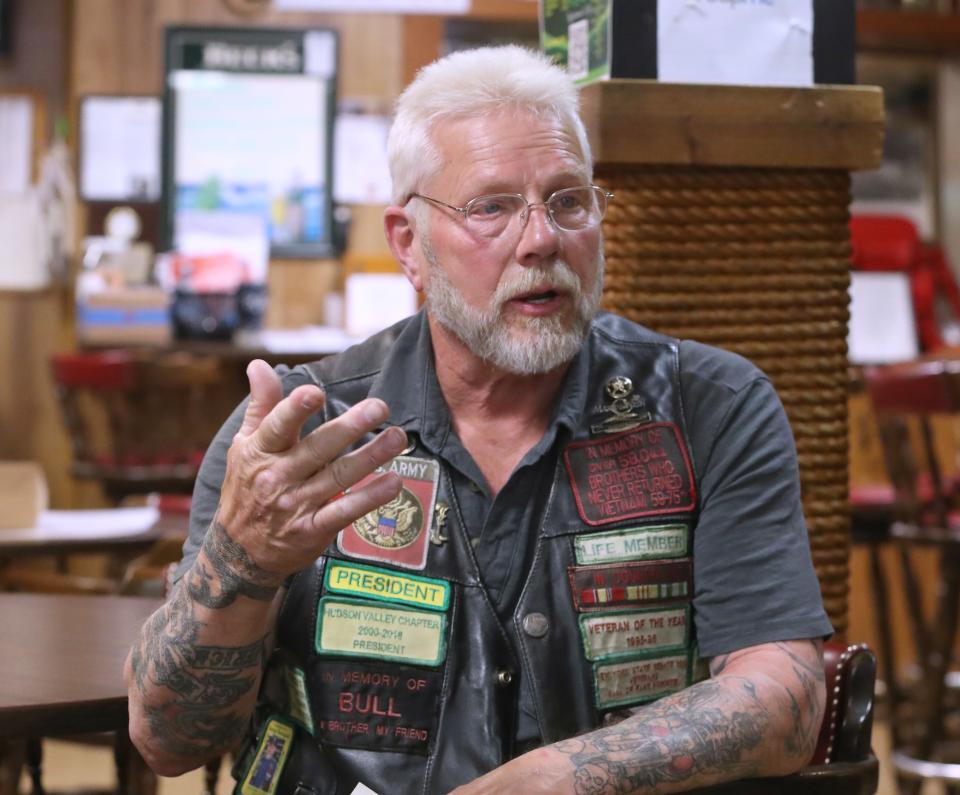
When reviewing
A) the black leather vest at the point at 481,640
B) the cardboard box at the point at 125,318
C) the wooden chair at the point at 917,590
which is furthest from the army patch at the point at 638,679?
the cardboard box at the point at 125,318

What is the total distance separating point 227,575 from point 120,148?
437cm

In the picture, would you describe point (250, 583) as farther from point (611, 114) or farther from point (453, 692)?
point (611, 114)

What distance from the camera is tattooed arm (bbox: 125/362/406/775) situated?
1285mm

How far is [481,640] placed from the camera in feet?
5.13

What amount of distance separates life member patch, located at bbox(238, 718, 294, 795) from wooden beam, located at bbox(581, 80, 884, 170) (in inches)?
32.2

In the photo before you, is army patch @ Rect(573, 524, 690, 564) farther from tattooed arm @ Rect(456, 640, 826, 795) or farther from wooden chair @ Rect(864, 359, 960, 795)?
wooden chair @ Rect(864, 359, 960, 795)

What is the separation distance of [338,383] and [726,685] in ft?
1.90

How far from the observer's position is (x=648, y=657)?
159 centimetres

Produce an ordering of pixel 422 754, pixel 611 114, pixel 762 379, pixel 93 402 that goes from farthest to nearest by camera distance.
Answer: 1. pixel 93 402
2. pixel 611 114
3. pixel 762 379
4. pixel 422 754

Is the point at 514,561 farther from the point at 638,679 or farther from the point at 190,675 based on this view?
the point at 190,675

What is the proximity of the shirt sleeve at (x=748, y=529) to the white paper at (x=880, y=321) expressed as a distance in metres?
4.02

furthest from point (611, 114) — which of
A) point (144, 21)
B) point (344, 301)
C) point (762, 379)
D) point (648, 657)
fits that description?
point (144, 21)

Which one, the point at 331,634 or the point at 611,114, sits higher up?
the point at 611,114

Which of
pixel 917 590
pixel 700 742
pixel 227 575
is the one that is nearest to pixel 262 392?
pixel 227 575
